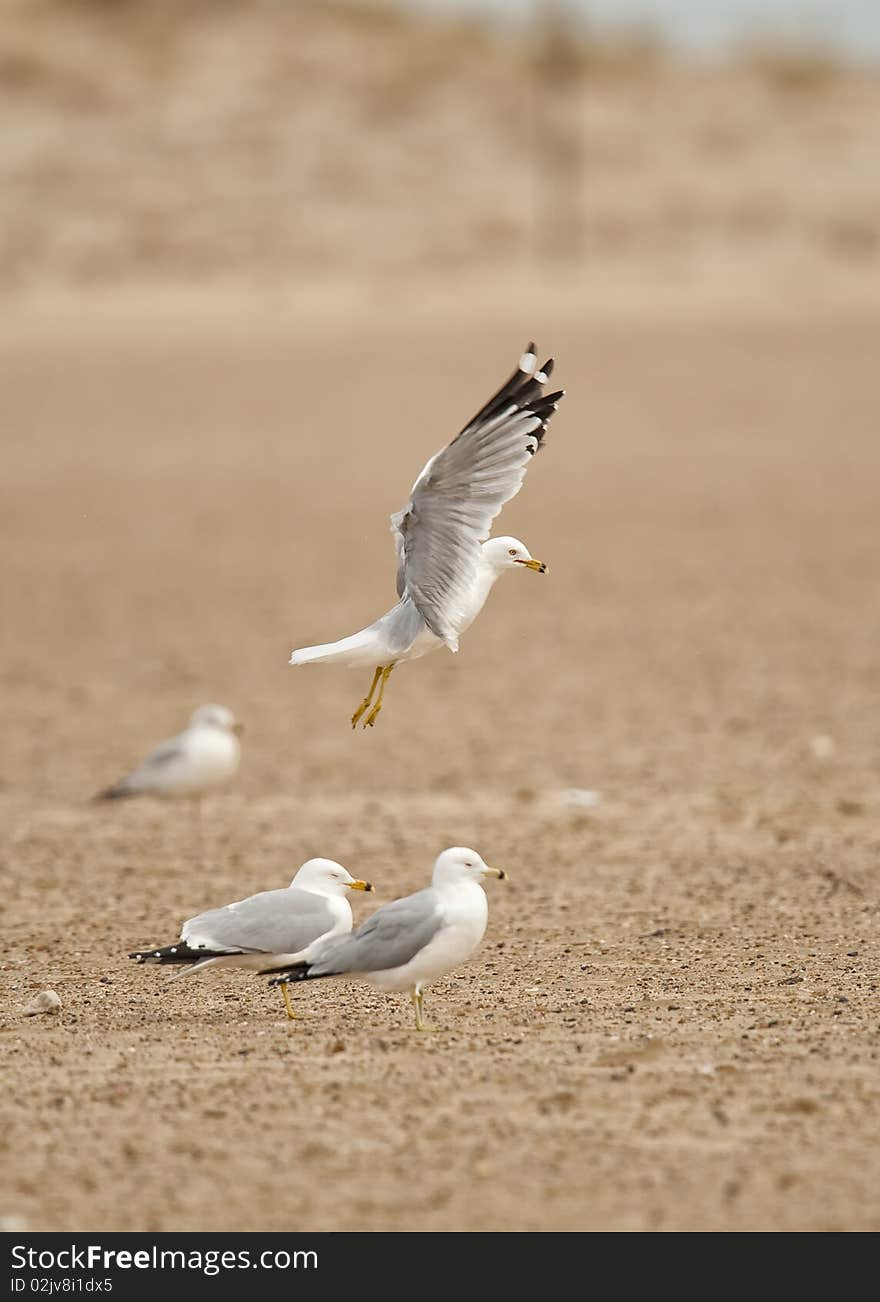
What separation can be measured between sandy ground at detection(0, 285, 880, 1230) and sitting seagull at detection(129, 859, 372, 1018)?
0.18m

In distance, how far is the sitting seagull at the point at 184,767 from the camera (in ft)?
30.4

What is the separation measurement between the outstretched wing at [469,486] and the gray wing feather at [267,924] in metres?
0.84

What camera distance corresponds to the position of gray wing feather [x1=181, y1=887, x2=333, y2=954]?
5.75m

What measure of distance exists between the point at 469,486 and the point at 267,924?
1322 millimetres

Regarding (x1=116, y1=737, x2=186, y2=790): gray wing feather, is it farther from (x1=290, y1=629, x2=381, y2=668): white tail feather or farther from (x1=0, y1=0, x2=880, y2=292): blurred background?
(x1=0, y1=0, x2=880, y2=292): blurred background

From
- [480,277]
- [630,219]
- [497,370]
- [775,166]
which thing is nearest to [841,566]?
[497,370]

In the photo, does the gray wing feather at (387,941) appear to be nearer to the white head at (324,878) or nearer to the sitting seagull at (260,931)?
the sitting seagull at (260,931)

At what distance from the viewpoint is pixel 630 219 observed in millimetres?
33000

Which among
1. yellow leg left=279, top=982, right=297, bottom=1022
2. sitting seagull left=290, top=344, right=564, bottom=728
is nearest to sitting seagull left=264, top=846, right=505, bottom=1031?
yellow leg left=279, top=982, right=297, bottom=1022

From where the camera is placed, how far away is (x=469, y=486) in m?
5.92

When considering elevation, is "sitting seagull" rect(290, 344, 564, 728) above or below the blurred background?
below

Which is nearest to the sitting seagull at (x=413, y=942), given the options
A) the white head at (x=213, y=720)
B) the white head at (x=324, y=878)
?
the white head at (x=324, y=878)

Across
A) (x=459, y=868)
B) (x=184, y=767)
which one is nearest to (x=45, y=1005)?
(x=459, y=868)

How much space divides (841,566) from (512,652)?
3581mm
